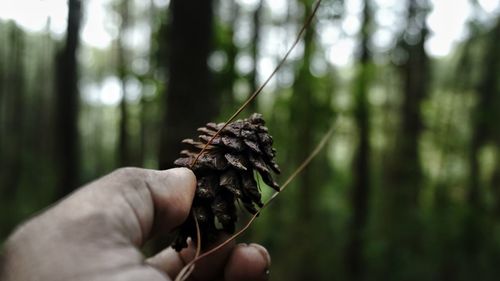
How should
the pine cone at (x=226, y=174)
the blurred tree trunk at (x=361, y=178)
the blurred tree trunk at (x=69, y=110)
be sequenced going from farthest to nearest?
1. the blurred tree trunk at (x=69, y=110)
2. the blurred tree trunk at (x=361, y=178)
3. the pine cone at (x=226, y=174)

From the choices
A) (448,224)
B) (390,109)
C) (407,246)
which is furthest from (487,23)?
(407,246)

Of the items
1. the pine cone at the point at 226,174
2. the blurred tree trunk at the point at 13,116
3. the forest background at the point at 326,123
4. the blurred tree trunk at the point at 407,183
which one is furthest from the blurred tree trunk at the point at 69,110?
the pine cone at the point at 226,174

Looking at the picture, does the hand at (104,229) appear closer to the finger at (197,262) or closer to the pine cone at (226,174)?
the pine cone at (226,174)

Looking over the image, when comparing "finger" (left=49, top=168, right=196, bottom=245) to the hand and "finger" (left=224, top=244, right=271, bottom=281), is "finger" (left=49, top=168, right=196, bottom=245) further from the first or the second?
"finger" (left=224, top=244, right=271, bottom=281)

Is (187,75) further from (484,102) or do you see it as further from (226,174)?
(484,102)

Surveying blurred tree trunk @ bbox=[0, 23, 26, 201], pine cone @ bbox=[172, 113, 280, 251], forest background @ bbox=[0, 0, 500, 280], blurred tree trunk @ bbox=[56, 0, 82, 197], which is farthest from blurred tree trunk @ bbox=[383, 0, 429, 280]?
blurred tree trunk @ bbox=[0, 23, 26, 201]

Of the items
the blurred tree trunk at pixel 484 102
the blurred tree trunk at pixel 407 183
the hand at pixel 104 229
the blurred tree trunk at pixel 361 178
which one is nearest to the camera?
the hand at pixel 104 229
